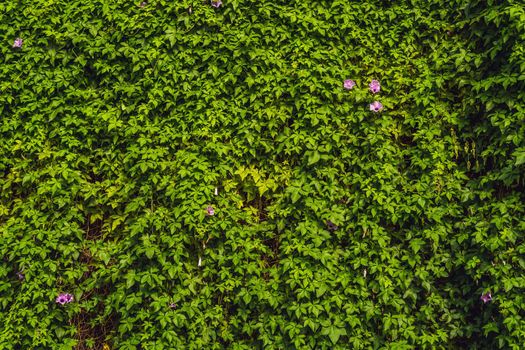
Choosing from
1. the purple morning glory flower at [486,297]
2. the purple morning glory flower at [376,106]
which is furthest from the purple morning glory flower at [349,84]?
the purple morning glory flower at [486,297]

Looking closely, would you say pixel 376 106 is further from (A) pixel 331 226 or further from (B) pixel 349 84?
(A) pixel 331 226

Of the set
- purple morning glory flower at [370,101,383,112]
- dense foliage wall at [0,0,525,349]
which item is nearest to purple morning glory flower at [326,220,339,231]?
dense foliage wall at [0,0,525,349]

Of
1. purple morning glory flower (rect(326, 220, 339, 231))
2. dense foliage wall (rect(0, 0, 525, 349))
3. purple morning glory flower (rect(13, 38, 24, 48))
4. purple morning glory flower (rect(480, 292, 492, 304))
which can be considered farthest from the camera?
purple morning glory flower (rect(13, 38, 24, 48))

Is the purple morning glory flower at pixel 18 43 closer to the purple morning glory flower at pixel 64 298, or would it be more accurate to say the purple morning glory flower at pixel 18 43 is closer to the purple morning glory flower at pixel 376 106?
the purple morning glory flower at pixel 64 298

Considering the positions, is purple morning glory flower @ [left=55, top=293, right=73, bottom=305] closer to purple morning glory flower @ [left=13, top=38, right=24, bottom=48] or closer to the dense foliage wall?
the dense foliage wall

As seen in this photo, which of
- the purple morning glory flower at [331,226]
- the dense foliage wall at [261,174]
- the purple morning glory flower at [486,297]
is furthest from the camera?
the purple morning glory flower at [331,226]

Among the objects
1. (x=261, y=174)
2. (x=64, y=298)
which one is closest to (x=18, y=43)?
(x=64, y=298)
